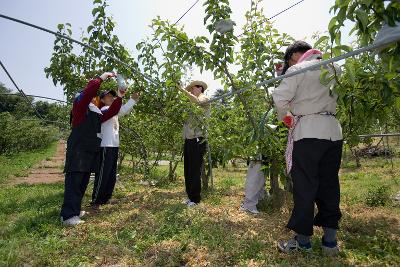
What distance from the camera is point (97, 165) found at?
15.9ft

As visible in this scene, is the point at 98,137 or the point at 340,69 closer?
the point at 340,69

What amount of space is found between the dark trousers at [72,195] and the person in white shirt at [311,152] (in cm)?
261

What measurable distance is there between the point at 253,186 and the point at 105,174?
2114mm

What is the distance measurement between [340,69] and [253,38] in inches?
56.1

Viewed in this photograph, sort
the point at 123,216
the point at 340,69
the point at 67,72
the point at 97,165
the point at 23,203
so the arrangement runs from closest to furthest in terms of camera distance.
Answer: the point at 340,69, the point at 123,216, the point at 97,165, the point at 23,203, the point at 67,72

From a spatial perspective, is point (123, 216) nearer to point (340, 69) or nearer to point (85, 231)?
point (85, 231)

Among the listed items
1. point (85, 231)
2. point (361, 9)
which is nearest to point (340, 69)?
point (361, 9)

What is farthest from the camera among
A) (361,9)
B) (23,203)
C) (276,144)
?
(23,203)

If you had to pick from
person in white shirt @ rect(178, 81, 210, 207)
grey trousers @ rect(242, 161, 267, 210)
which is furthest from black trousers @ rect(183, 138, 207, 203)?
grey trousers @ rect(242, 161, 267, 210)

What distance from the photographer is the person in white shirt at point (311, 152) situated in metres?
2.84

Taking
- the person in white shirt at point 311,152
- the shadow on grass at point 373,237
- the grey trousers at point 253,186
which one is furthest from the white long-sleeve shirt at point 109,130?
the shadow on grass at point 373,237

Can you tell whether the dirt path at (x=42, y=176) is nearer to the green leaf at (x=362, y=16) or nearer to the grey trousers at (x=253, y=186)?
the grey trousers at (x=253, y=186)

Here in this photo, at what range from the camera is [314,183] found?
283cm

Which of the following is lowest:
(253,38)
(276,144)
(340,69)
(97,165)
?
(97,165)
